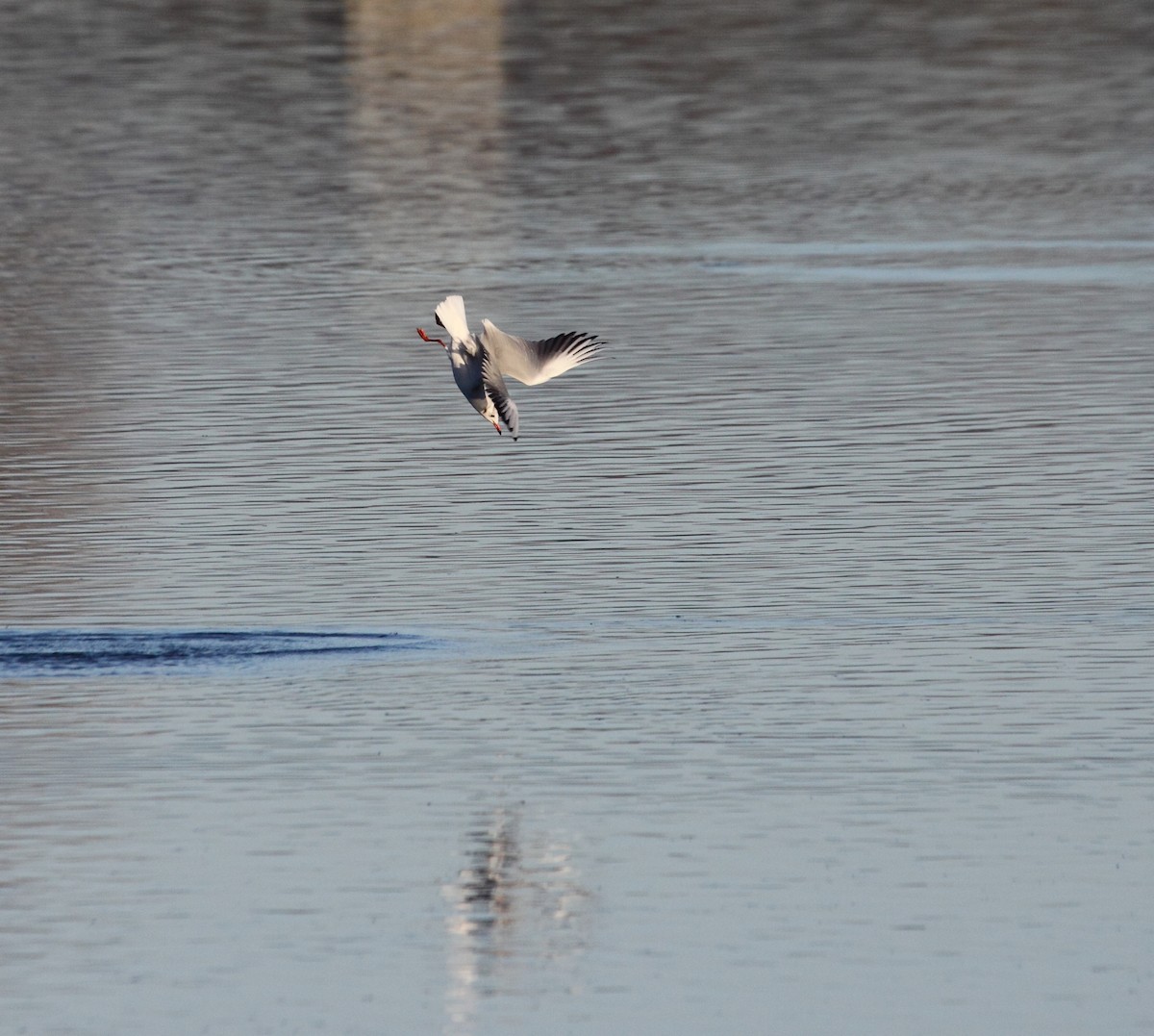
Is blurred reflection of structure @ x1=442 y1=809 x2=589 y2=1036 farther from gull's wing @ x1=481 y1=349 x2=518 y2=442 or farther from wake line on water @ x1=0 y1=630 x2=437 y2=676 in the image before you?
wake line on water @ x1=0 y1=630 x2=437 y2=676

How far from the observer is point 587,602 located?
18.5 m

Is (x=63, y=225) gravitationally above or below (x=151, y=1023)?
above

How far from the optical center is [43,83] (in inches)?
2181

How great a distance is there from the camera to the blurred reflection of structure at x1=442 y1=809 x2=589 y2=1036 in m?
12.2

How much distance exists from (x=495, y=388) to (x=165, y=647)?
3.05 m

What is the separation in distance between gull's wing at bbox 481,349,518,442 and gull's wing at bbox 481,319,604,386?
0.05 metres

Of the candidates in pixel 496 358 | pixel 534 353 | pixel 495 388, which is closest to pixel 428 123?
pixel 534 353

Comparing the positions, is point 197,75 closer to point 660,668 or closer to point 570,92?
point 570,92

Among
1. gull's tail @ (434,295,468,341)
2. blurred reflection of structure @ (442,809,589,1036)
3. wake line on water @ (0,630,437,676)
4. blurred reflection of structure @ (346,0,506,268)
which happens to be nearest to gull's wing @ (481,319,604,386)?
gull's tail @ (434,295,468,341)

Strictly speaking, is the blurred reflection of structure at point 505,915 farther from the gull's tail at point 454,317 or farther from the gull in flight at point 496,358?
the gull's tail at point 454,317

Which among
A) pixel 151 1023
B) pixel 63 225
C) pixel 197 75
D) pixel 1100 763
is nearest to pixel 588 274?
pixel 63 225

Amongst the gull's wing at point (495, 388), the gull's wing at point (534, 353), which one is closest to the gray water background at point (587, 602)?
the gull's wing at point (495, 388)

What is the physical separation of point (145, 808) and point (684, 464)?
29.9 ft

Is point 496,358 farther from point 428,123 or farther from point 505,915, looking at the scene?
point 428,123
